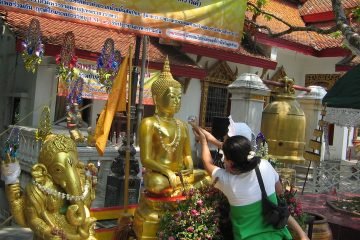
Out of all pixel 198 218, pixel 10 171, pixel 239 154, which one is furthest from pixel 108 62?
pixel 239 154

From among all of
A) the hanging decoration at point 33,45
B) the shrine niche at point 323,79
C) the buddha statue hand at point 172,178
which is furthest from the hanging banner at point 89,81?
the shrine niche at point 323,79

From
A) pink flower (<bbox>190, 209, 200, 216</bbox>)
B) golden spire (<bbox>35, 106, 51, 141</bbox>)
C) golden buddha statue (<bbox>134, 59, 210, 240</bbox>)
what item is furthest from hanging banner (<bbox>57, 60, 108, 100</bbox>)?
pink flower (<bbox>190, 209, 200, 216</bbox>)

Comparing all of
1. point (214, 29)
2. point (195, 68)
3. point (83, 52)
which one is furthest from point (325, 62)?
point (214, 29)

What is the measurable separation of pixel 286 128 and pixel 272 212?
3562mm

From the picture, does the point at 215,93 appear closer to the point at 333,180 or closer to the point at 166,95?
the point at 333,180

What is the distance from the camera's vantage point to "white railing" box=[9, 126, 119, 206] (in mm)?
6942

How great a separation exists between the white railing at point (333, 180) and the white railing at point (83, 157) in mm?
4647

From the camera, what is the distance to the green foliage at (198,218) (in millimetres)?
3248

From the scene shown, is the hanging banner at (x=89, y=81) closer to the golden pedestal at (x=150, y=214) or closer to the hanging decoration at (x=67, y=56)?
the hanging decoration at (x=67, y=56)

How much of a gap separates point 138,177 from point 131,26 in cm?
234

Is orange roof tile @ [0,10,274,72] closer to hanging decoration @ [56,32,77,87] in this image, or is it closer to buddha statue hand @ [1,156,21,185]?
hanging decoration @ [56,32,77,87]

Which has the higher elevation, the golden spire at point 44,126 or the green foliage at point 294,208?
the golden spire at point 44,126

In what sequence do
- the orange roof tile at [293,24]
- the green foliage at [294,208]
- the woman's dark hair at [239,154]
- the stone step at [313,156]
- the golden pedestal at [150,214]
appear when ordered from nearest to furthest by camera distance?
1. the woman's dark hair at [239,154]
2. the green foliage at [294,208]
3. the golden pedestal at [150,214]
4. the stone step at [313,156]
5. the orange roof tile at [293,24]

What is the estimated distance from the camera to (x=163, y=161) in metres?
4.32
